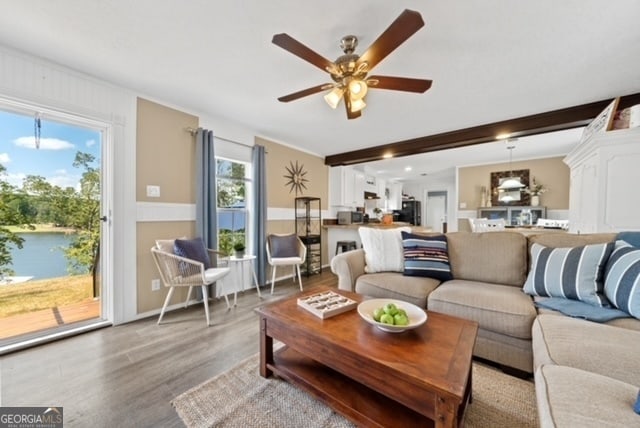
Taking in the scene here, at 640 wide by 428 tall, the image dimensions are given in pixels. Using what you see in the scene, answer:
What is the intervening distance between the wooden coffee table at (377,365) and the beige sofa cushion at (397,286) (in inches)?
22.1

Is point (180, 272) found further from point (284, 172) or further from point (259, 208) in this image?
point (284, 172)

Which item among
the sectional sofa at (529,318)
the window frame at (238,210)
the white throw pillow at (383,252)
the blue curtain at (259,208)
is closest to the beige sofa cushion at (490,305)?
the sectional sofa at (529,318)

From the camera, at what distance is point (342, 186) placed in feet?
18.0

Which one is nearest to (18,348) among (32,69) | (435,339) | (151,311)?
(151,311)

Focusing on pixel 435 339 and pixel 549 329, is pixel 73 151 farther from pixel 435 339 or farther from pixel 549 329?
pixel 549 329

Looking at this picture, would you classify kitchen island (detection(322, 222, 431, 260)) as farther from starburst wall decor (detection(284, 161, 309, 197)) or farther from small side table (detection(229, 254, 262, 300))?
small side table (detection(229, 254, 262, 300))

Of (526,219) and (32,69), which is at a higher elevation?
(32,69)

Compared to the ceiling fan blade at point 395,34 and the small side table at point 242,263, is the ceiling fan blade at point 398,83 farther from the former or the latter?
the small side table at point 242,263

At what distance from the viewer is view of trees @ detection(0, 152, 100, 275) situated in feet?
6.52

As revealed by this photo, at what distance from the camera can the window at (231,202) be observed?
3373 mm

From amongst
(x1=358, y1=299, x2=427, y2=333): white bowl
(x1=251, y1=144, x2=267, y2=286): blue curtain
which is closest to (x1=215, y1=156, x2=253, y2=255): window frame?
(x1=251, y1=144, x2=267, y2=286): blue curtain

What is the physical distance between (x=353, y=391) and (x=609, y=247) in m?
2.00

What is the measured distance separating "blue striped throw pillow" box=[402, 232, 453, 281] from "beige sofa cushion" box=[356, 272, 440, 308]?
71mm

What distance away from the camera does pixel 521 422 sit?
126 cm
